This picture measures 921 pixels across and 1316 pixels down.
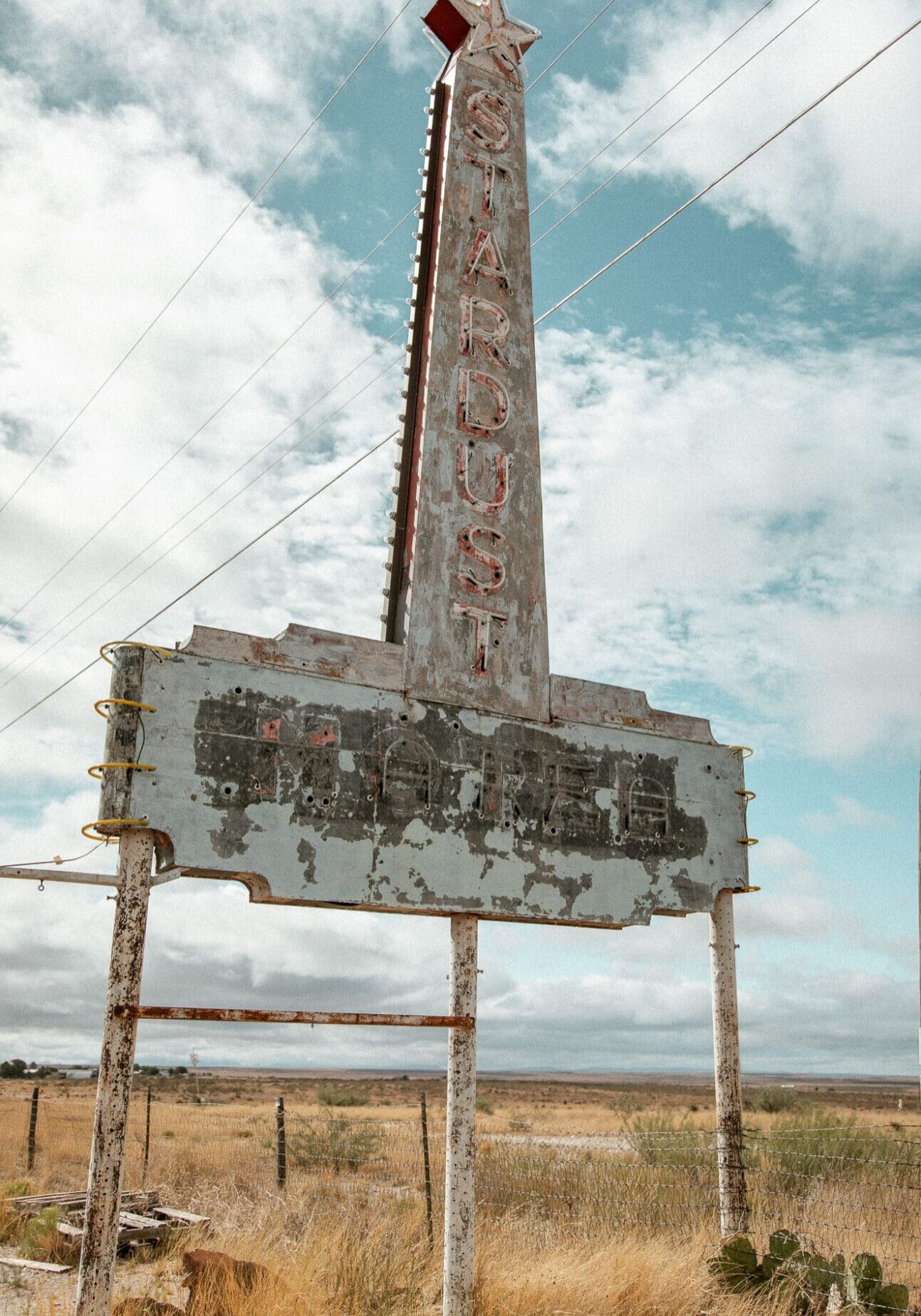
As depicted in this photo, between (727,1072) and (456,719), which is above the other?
(456,719)

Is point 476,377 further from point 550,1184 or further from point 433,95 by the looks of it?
point 550,1184

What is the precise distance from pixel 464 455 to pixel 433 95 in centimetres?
361

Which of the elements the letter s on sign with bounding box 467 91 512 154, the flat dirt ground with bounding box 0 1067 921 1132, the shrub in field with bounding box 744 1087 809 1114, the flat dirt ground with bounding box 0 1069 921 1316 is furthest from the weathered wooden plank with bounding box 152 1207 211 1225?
the shrub in field with bounding box 744 1087 809 1114

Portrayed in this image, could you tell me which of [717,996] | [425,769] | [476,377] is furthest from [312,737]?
[717,996]

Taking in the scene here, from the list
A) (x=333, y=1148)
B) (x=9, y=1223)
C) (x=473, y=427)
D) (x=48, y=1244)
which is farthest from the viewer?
(x=333, y=1148)

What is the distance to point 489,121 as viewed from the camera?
9.19 meters

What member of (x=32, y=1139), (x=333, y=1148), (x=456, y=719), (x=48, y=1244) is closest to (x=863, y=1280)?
(x=456, y=719)

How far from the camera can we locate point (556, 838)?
7492 mm

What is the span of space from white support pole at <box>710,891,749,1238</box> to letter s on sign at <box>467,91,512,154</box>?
6.60 metres

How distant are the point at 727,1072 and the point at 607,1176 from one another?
609 centimetres

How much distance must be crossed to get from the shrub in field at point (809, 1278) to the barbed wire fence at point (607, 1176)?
0.31 meters

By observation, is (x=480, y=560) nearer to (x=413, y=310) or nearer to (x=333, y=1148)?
(x=413, y=310)

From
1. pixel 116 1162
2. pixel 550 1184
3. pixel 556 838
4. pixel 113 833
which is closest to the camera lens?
pixel 116 1162

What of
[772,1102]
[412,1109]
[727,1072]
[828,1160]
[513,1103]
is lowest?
[513,1103]
